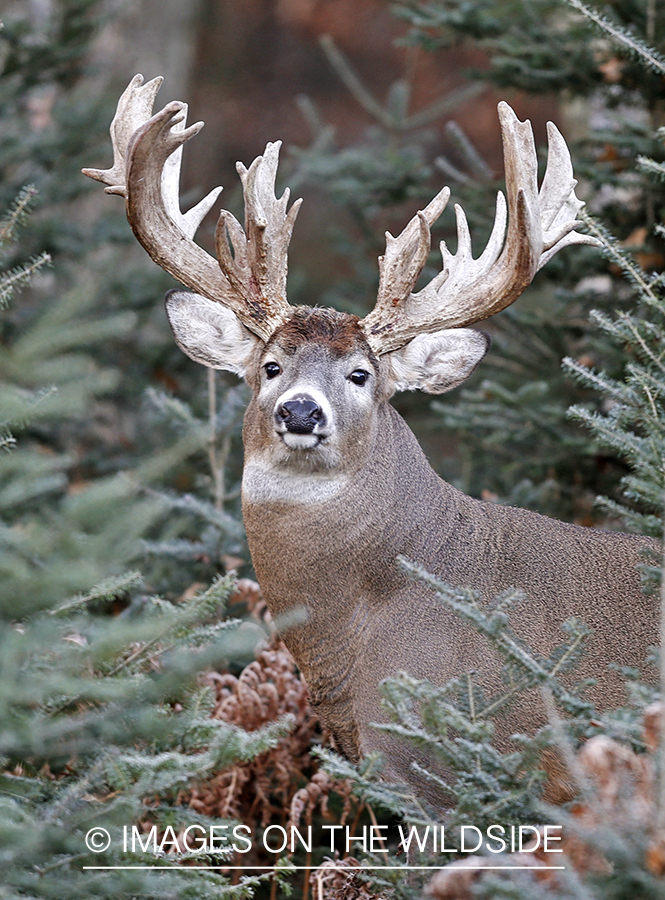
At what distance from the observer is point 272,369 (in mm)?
3811

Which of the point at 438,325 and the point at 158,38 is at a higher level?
the point at 158,38

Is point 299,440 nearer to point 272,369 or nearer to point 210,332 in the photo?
point 272,369

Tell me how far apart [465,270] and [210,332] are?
1.03 m

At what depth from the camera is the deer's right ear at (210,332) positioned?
4047mm

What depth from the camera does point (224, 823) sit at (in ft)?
9.40

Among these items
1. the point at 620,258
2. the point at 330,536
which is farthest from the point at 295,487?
the point at 620,258

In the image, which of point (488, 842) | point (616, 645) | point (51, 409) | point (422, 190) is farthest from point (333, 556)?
point (422, 190)


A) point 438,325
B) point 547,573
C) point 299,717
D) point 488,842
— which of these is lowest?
point 488,842

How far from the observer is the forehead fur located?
376 cm

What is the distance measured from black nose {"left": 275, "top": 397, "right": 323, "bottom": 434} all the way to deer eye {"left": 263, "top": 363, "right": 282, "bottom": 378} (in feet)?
1.05

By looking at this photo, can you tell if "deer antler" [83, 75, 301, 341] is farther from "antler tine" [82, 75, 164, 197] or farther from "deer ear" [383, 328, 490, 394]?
"deer ear" [383, 328, 490, 394]

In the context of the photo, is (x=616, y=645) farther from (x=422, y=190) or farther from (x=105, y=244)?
(x=105, y=244)

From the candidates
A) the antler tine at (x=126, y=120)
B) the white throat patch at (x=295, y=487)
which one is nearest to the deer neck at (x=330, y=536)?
the white throat patch at (x=295, y=487)

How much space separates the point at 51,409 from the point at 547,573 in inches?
78.7
